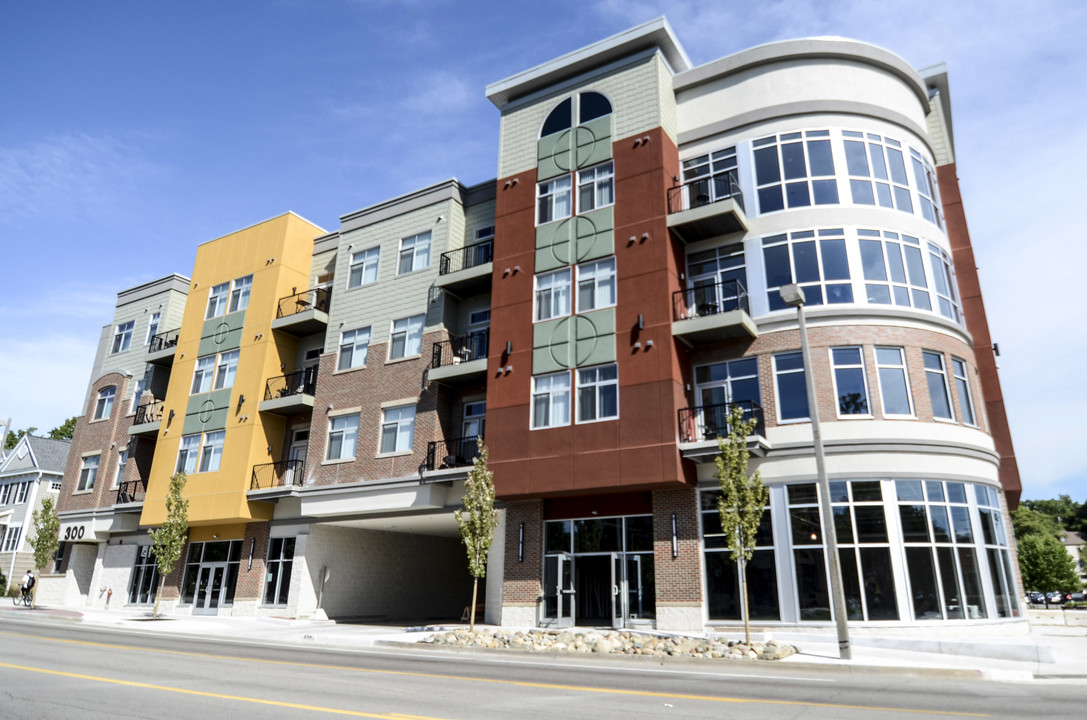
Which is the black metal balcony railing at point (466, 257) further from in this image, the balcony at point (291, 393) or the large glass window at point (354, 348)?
the balcony at point (291, 393)

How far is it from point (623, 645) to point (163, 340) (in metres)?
32.0

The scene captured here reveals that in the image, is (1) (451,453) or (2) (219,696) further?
(1) (451,453)

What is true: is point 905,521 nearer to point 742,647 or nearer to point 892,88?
point 742,647

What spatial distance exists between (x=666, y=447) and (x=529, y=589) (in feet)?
21.9

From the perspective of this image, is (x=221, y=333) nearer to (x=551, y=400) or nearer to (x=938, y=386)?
(x=551, y=400)

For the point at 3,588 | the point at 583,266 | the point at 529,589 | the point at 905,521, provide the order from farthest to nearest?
the point at 3,588 < the point at 583,266 < the point at 529,589 < the point at 905,521

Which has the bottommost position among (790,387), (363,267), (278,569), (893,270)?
(278,569)

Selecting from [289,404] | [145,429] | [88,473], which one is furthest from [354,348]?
[88,473]

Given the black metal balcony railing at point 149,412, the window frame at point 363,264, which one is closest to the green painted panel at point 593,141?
the window frame at point 363,264

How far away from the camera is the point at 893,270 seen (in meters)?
22.8

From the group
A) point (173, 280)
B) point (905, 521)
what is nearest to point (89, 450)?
point (173, 280)

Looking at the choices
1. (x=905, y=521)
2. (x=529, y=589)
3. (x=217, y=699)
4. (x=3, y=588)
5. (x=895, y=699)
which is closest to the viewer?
(x=217, y=699)

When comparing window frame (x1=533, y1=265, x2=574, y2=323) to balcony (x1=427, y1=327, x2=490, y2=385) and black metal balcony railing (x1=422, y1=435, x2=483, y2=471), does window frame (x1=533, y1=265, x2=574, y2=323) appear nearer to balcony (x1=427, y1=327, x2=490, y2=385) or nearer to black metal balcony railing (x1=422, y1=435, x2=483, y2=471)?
balcony (x1=427, y1=327, x2=490, y2=385)

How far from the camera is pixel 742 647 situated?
53.6 ft
